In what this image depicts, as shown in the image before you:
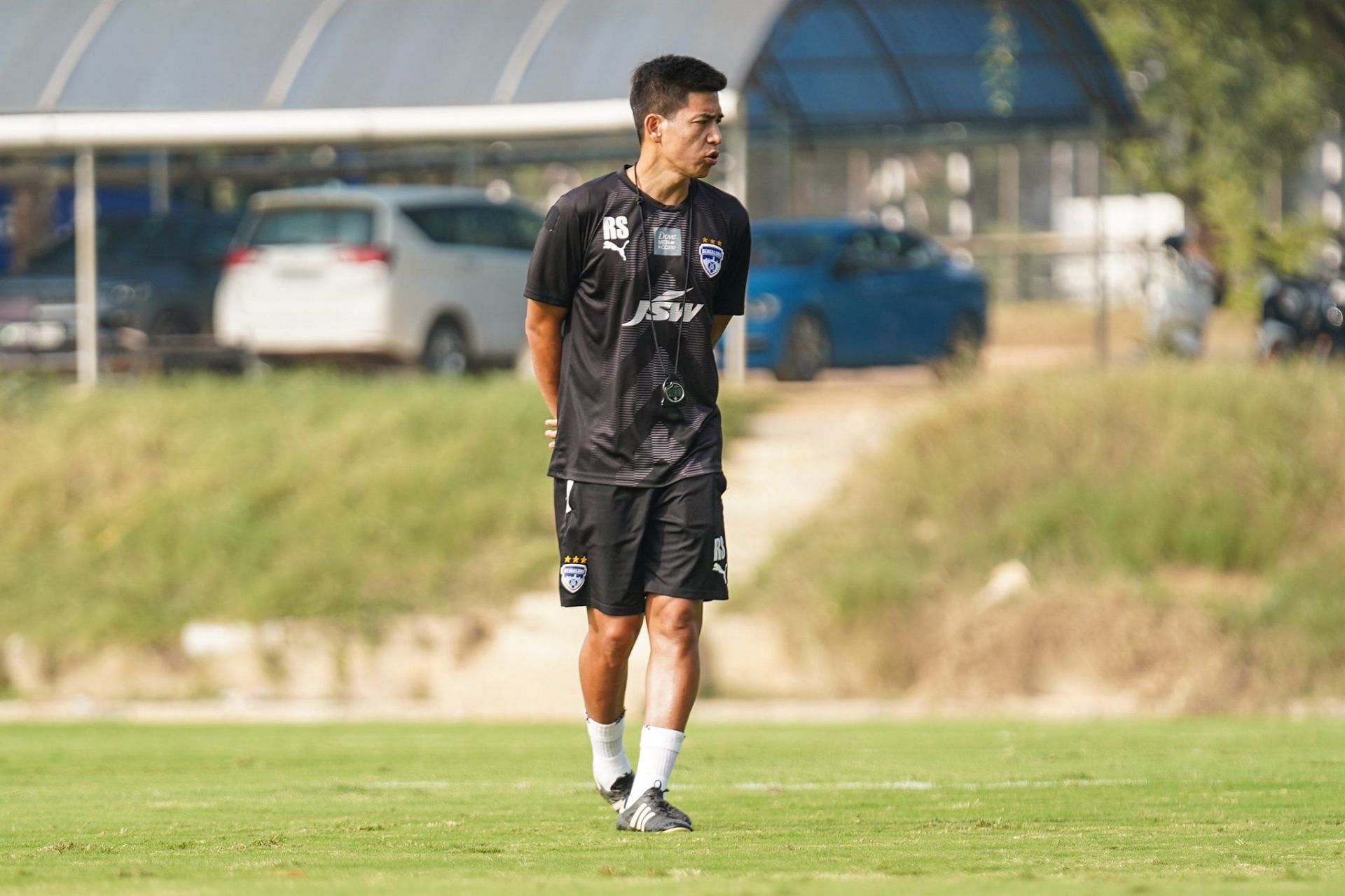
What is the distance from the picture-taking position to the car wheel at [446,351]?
77.4ft

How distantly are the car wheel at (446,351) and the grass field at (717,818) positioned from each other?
12.0m

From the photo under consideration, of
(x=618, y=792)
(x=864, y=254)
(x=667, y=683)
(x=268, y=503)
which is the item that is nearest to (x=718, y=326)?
(x=667, y=683)

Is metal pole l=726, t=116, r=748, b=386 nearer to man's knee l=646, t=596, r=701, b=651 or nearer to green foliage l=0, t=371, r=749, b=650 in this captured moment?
green foliage l=0, t=371, r=749, b=650

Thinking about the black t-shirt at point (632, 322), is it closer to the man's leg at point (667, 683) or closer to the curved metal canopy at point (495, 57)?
the man's leg at point (667, 683)

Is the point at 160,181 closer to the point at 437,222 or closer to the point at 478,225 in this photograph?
the point at 478,225

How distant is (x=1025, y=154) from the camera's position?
5281 centimetres

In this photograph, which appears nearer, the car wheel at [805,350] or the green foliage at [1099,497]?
the green foliage at [1099,497]

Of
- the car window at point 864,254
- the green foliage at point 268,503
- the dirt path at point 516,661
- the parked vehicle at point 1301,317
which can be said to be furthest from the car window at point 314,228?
the parked vehicle at point 1301,317

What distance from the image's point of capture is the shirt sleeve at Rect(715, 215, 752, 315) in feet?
23.4

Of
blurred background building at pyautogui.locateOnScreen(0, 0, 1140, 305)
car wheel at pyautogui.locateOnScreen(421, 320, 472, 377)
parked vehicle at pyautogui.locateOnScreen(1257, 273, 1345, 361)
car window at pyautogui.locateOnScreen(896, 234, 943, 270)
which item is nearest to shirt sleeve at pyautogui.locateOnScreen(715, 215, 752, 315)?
blurred background building at pyautogui.locateOnScreen(0, 0, 1140, 305)

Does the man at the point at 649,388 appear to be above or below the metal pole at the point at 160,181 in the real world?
below

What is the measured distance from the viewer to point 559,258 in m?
7.00

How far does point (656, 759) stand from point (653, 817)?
18 centimetres

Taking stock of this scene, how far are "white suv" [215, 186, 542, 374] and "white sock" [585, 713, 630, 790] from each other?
1597 cm
